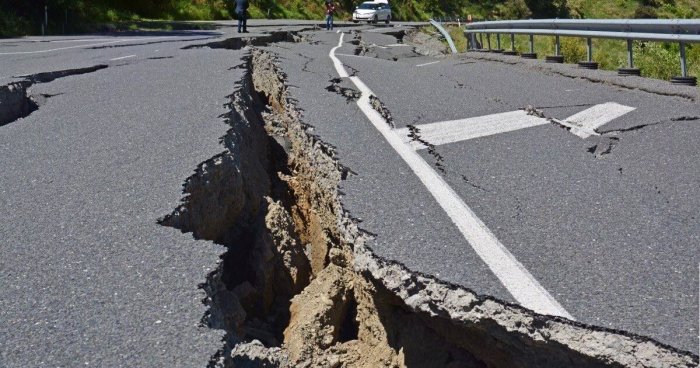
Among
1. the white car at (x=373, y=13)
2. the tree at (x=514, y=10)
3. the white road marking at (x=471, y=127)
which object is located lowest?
the white road marking at (x=471, y=127)

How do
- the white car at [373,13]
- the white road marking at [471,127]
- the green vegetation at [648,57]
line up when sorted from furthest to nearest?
the white car at [373,13], the green vegetation at [648,57], the white road marking at [471,127]

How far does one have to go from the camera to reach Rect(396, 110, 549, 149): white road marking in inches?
243

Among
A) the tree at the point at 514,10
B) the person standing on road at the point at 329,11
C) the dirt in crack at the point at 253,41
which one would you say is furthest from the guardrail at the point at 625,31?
the tree at the point at 514,10

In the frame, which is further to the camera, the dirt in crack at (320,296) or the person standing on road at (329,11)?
the person standing on road at (329,11)

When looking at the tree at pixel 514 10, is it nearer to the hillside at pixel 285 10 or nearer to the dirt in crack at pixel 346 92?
the hillside at pixel 285 10

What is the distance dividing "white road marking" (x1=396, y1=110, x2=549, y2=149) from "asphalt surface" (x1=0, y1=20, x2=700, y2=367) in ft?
0.54

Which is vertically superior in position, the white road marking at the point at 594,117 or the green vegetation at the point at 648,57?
the green vegetation at the point at 648,57

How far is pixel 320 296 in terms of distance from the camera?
172 inches

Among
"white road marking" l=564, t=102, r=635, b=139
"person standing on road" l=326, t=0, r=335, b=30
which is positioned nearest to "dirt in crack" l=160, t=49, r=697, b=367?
"white road marking" l=564, t=102, r=635, b=139

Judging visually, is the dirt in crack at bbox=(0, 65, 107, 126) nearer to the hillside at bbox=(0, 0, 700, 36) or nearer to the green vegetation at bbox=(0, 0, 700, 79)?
the green vegetation at bbox=(0, 0, 700, 79)

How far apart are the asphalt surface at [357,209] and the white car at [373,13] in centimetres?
3103

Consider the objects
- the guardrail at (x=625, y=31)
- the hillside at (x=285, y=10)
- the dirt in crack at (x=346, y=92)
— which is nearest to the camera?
the dirt in crack at (x=346, y=92)

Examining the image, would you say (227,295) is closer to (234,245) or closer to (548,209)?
(234,245)

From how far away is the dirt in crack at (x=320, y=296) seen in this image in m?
2.78
